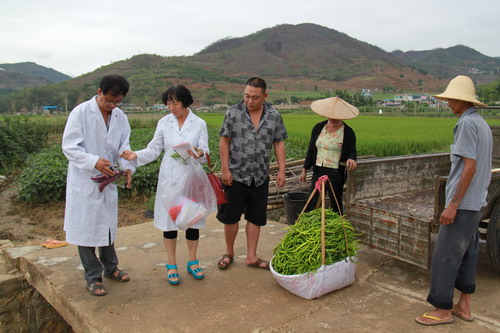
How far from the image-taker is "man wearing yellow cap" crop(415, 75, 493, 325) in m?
2.44

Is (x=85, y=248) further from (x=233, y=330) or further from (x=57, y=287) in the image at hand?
(x=233, y=330)

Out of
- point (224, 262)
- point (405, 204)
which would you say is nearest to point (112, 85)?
point (224, 262)

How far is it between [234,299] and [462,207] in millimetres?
1709

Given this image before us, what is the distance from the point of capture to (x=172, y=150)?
10.6ft

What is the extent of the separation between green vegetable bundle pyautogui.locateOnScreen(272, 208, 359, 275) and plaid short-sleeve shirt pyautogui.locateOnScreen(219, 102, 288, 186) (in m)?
0.58

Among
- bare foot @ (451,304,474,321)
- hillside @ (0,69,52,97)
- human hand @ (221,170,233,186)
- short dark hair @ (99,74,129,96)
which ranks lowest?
bare foot @ (451,304,474,321)

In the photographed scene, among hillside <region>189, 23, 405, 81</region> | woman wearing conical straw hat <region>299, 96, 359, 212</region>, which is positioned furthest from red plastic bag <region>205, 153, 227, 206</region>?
hillside <region>189, 23, 405, 81</region>

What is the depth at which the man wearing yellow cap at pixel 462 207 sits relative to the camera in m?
2.44

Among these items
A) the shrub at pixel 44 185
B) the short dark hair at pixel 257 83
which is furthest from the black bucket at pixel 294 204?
the shrub at pixel 44 185

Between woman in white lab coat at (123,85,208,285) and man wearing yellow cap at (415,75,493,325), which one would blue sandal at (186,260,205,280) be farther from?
man wearing yellow cap at (415,75,493,325)

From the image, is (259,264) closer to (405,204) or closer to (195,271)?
(195,271)

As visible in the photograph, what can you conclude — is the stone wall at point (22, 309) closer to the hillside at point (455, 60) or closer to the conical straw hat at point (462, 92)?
the conical straw hat at point (462, 92)

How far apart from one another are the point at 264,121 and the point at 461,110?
1.51 metres

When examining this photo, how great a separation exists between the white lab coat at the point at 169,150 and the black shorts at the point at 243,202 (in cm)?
32
